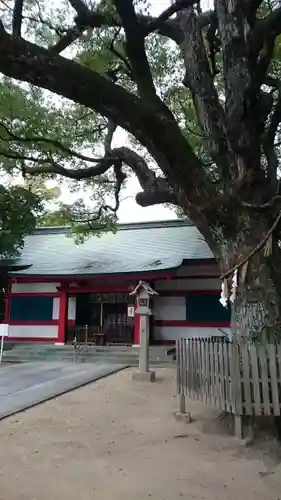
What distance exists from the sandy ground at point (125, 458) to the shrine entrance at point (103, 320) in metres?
9.59

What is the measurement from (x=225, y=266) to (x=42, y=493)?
11.3 feet

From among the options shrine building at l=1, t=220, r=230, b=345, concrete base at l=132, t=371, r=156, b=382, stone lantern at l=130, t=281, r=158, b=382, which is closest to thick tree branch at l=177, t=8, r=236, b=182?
stone lantern at l=130, t=281, r=158, b=382

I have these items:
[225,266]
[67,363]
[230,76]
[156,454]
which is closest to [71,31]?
[230,76]

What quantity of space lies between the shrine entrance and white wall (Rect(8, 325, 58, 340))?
2.30 ft

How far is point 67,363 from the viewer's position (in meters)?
14.4

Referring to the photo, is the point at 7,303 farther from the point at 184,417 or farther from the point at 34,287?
the point at 184,417

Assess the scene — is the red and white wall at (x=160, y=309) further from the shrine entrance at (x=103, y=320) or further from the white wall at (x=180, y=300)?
the shrine entrance at (x=103, y=320)

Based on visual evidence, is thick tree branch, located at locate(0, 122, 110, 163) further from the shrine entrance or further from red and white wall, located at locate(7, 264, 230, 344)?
the shrine entrance

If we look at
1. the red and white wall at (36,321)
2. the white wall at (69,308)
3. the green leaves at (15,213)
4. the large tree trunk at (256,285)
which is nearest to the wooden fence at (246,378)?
the large tree trunk at (256,285)

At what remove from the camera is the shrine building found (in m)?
15.9

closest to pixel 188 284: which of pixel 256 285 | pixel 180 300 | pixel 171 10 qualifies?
pixel 180 300

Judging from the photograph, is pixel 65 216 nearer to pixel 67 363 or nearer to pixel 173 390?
pixel 67 363

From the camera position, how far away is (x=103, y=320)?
1802 centimetres

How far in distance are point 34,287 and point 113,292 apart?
317 cm
